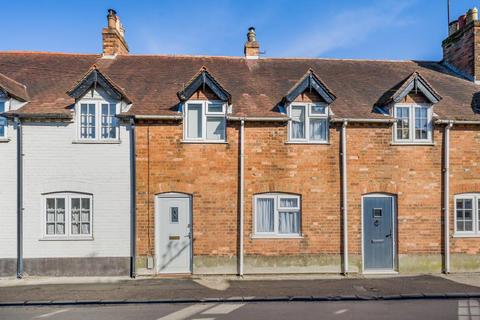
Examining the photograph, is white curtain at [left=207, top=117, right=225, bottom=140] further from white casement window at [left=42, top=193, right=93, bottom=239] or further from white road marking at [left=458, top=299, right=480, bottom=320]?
white road marking at [left=458, top=299, right=480, bottom=320]

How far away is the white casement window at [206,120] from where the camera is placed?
13062 mm

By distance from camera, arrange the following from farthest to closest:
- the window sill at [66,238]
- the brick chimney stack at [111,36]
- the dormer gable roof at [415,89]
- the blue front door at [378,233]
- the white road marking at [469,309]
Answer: the brick chimney stack at [111,36] → the dormer gable roof at [415,89] → the blue front door at [378,233] → the window sill at [66,238] → the white road marking at [469,309]

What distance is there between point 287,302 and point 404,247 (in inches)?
213

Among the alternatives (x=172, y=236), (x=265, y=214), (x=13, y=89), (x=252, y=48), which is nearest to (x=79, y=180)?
(x=172, y=236)

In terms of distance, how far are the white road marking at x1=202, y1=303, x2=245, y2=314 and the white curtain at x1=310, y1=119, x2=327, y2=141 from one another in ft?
20.3

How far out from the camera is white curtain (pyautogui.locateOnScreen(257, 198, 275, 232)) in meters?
13.1

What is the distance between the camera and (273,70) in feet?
53.7

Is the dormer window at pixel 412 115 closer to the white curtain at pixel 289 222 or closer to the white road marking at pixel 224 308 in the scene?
the white curtain at pixel 289 222

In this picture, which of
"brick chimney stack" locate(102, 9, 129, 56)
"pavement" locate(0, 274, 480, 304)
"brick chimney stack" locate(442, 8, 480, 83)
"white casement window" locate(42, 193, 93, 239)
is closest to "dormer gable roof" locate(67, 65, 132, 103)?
"white casement window" locate(42, 193, 93, 239)

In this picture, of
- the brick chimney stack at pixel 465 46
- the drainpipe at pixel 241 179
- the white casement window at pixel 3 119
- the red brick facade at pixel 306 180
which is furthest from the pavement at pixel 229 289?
the brick chimney stack at pixel 465 46

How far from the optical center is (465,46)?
16.4m

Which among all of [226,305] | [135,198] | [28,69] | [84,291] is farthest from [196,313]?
[28,69]

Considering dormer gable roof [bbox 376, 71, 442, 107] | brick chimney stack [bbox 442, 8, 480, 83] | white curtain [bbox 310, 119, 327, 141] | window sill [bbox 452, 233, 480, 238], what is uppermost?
brick chimney stack [bbox 442, 8, 480, 83]

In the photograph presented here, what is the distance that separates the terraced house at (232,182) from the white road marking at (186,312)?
325 cm
